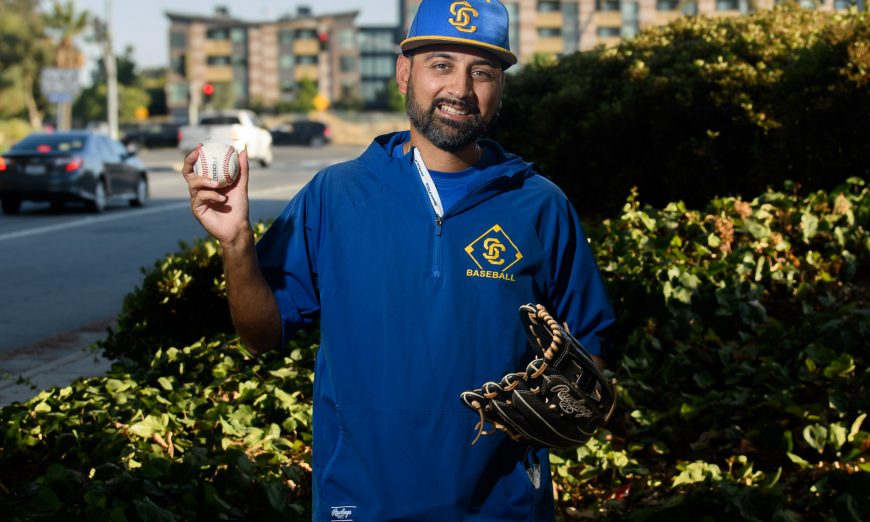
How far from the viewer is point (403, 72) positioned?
3074 mm

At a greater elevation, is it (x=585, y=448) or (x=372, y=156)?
(x=372, y=156)

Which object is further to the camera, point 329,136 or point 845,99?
point 329,136

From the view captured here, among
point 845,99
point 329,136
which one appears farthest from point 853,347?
point 329,136

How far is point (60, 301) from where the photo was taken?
12258mm

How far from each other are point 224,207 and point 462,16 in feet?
2.31

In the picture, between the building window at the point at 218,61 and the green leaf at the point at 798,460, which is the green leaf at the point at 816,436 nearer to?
the green leaf at the point at 798,460

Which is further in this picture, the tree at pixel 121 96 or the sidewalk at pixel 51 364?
the tree at pixel 121 96

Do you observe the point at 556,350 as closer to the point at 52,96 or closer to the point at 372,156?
the point at 372,156

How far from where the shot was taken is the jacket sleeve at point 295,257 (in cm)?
291

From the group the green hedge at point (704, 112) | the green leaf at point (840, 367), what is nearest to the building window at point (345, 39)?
the green hedge at point (704, 112)

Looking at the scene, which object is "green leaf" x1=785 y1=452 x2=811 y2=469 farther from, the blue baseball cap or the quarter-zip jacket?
the blue baseball cap

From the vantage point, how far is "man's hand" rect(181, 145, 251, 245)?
2688mm

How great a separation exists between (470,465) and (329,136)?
211 feet

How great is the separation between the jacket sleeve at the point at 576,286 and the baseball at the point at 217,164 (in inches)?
29.9
